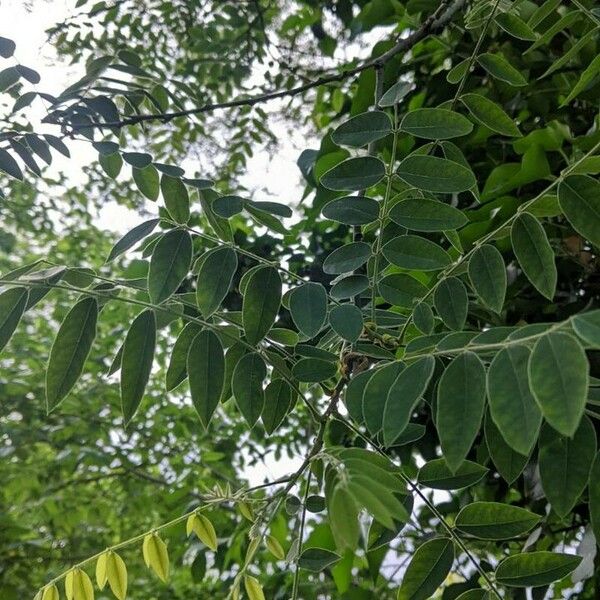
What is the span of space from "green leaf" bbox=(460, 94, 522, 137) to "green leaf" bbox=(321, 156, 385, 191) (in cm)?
13

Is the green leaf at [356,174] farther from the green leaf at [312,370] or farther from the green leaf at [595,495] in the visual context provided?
the green leaf at [595,495]

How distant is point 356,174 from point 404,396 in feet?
0.72

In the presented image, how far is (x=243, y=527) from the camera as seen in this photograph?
4.15ft

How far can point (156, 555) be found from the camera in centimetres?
48

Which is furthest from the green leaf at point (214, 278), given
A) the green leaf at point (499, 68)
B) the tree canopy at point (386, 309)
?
the green leaf at point (499, 68)

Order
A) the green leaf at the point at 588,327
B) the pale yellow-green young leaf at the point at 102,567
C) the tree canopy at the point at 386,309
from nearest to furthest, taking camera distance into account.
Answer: the green leaf at the point at 588,327
the tree canopy at the point at 386,309
the pale yellow-green young leaf at the point at 102,567

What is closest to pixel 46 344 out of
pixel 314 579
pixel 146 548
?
pixel 314 579

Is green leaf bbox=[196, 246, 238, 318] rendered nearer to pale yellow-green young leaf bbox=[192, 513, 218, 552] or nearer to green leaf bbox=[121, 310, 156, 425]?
green leaf bbox=[121, 310, 156, 425]

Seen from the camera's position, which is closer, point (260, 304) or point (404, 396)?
point (404, 396)

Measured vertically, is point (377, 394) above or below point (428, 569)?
above

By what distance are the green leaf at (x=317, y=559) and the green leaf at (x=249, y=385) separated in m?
0.11

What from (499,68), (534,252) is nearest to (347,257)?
(534,252)

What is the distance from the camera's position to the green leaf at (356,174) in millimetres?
514

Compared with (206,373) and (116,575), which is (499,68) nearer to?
(206,373)
